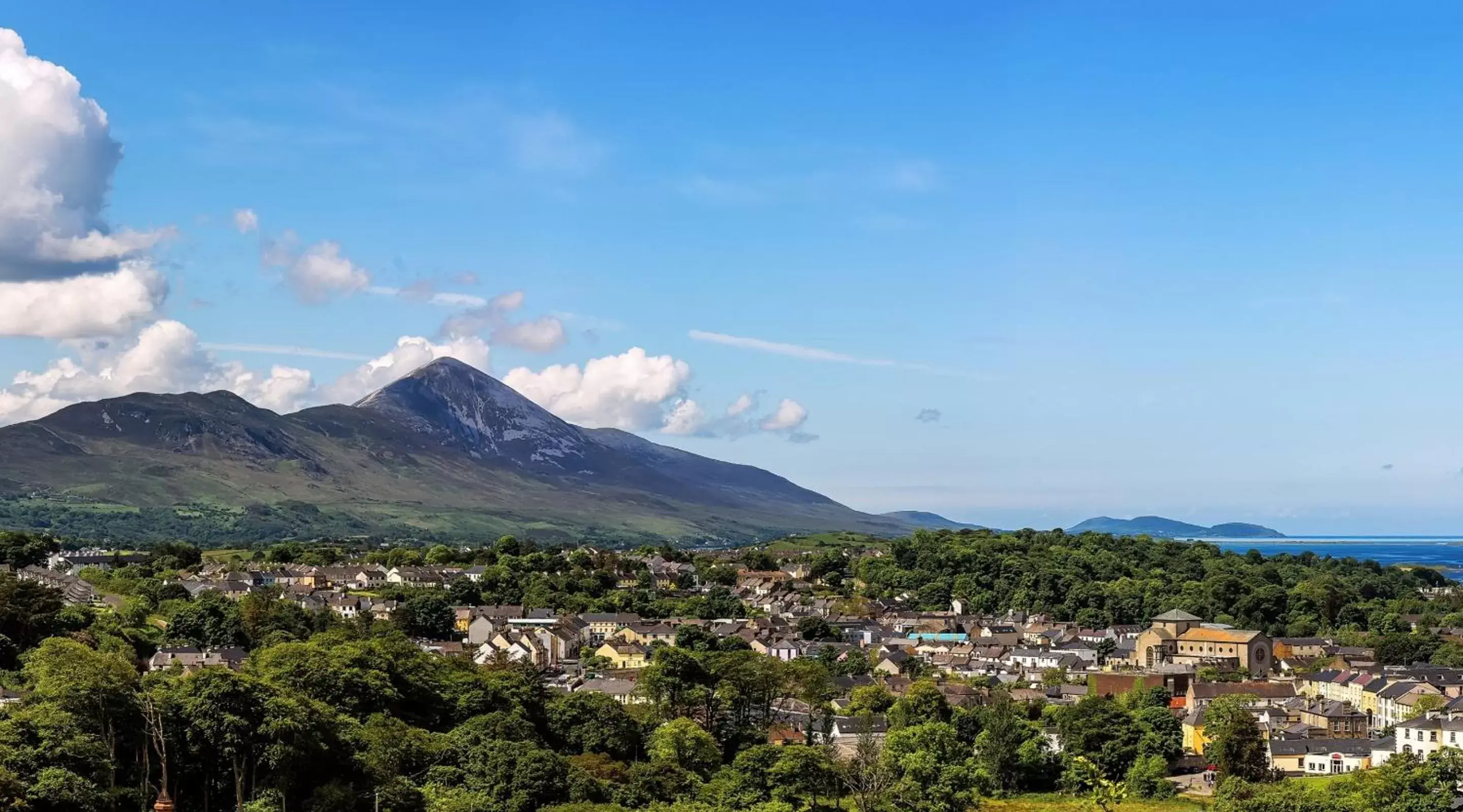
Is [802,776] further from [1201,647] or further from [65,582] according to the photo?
[1201,647]

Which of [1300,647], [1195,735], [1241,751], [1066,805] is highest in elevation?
[1300,647]

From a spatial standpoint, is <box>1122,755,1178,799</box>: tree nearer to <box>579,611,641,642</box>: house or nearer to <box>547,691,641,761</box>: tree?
<box>547,691,641,761</box>: tree

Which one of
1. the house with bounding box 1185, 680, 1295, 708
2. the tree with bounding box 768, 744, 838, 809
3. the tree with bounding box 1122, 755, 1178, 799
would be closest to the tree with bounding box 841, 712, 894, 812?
the tree with bounding box 768, 744, 838, 809

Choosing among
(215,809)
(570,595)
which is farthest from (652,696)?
(570,595)

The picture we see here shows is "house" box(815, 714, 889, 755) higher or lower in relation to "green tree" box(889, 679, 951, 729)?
lower

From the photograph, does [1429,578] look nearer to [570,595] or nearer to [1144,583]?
[1144,583]

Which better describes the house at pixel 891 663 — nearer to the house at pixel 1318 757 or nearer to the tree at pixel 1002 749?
the tree at pixel 1002 749

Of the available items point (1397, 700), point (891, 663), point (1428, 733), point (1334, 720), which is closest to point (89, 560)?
point (891, 663)
